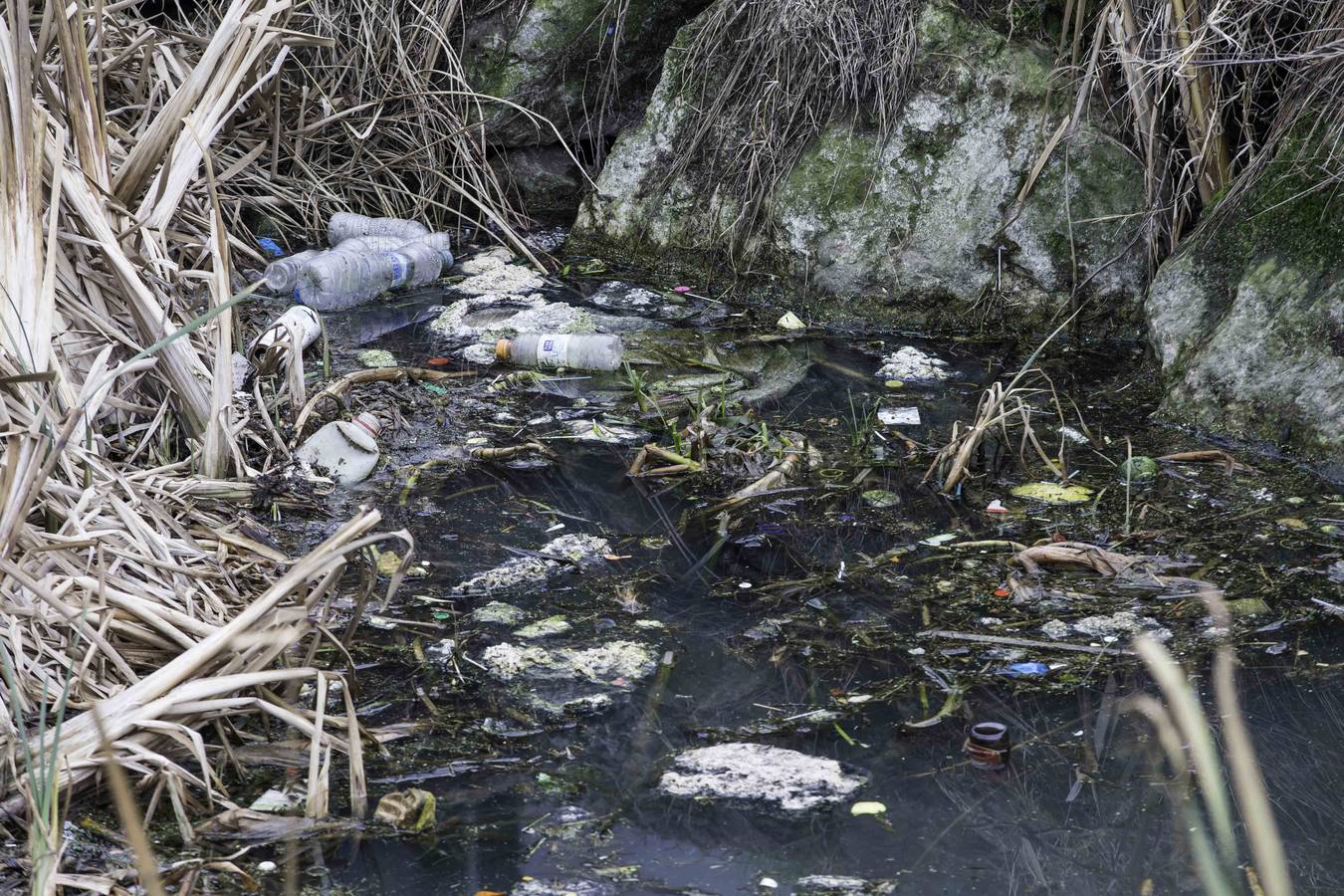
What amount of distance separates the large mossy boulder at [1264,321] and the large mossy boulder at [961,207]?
44 centimetres

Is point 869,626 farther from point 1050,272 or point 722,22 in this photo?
point 722,22

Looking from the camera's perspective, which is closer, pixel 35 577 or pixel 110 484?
pixel 35 577

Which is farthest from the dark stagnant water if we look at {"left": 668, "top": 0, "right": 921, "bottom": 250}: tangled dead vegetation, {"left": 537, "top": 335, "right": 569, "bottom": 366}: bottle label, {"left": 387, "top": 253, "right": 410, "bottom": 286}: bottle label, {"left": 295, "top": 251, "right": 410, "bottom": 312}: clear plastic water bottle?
{"left": 668, "top": 0, "right": 921, "bottom": 250}: tangled dead vegetation

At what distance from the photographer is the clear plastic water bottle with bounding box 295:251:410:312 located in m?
4.05

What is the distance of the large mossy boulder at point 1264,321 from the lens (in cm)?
288

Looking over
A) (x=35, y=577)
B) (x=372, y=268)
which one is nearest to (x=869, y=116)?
(x=372, y=268)

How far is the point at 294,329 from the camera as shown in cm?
307

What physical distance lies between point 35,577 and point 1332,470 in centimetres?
267

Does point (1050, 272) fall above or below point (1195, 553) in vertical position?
above

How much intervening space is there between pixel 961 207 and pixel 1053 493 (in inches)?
59.2

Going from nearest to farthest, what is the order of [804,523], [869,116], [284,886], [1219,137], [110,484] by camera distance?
[284,886]
[110,484]
[804,523]
[1219,137]
[869,116]

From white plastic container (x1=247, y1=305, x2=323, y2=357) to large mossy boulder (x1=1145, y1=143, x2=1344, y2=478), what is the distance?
2.33m

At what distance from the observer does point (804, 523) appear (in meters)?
2.63

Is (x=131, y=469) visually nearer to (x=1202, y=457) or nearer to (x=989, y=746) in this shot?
(x=989, y=746)
